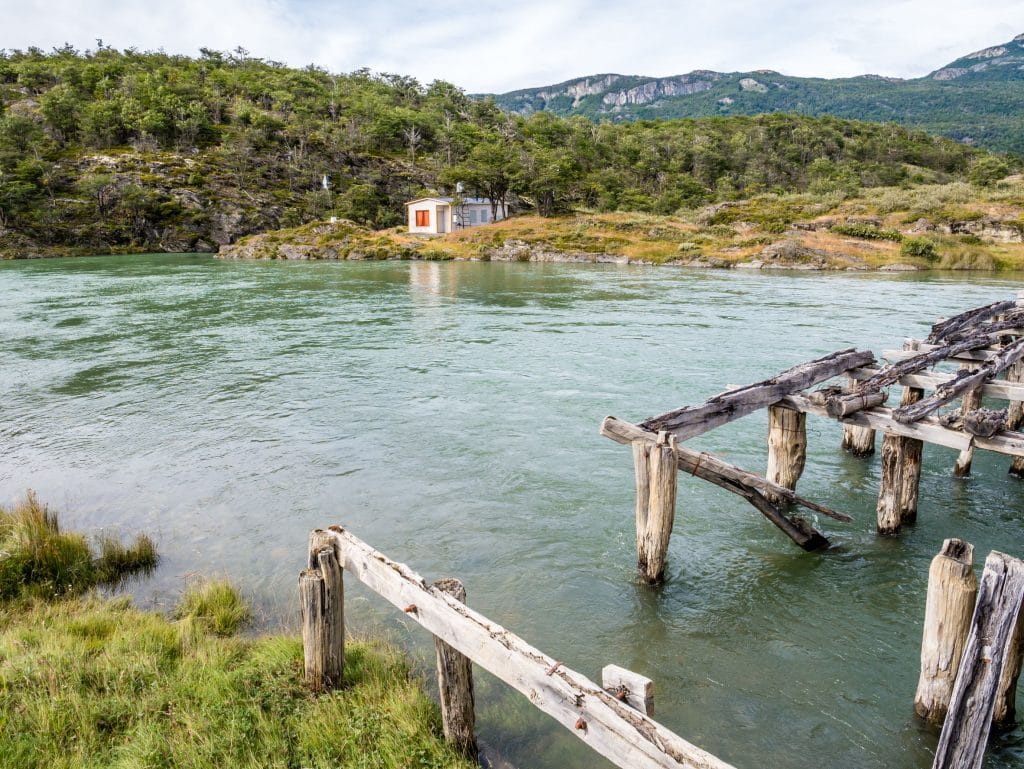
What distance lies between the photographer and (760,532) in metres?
9.45

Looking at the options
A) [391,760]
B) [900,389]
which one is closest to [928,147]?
[900,389]

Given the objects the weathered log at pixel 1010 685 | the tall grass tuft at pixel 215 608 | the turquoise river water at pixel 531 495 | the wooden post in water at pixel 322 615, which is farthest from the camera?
the tall grass tuft at pixel 215 608

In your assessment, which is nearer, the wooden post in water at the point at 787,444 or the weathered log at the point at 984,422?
the weathered log at the point at 984,422

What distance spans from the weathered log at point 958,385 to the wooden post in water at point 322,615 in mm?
6849

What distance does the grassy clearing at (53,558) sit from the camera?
7.50m

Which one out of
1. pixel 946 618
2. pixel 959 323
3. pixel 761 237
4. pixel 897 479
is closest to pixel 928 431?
pixel 897 479

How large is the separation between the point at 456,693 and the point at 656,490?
3.41 metres

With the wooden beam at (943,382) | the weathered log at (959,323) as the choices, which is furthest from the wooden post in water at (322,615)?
the weathered log at (959,323)

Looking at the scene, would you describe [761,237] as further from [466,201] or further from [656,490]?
[656,490]

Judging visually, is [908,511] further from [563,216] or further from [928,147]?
[928,147]

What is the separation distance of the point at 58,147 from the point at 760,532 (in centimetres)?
11944

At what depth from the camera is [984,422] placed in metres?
7.55

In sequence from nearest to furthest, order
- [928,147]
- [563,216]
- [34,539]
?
[34,539] < [563,216] < [928,147]

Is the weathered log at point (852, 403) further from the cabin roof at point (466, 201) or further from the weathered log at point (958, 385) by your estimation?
the cabin roof at point (466, 201)
